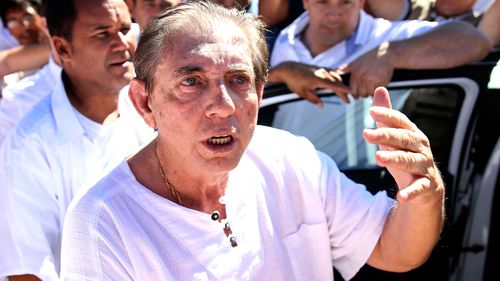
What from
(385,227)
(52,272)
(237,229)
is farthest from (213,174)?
(52,272)

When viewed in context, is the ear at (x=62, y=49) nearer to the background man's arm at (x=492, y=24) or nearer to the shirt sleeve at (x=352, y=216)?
the shirt sleeve at (x=352, y=216)

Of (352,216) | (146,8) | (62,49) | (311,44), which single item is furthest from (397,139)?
(146,8)

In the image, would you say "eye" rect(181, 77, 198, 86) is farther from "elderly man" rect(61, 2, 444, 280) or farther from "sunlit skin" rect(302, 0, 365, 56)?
"sunlit skin" rect(302, 0, 365, 56)

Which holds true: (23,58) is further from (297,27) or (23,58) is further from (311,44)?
(311,44)

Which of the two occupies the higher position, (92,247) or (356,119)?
(92,247)

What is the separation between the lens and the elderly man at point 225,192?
6.38 feet

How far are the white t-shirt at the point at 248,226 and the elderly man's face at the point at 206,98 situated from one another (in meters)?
0.18

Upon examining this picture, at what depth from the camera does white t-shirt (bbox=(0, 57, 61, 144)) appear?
3.35m

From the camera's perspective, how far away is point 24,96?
3434 millimetres

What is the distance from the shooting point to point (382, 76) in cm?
304

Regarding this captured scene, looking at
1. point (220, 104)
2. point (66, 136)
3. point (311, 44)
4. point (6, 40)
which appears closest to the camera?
point (220, 104)

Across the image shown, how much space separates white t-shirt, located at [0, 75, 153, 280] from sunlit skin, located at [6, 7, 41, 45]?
2222 millimetres

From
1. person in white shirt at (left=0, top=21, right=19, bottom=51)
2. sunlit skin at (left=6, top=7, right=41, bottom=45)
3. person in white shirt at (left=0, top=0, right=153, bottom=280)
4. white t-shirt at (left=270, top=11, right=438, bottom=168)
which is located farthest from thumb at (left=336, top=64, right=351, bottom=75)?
person in white shirt at (left=0, top=21, right=19, bottom=51)

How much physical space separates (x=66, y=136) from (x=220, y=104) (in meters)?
0.98
